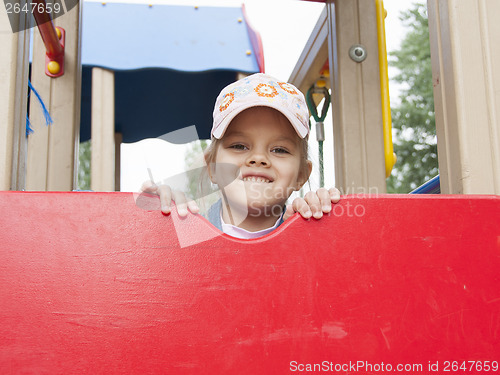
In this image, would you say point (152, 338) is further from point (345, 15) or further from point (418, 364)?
point (345, 15)

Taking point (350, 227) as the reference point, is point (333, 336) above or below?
below

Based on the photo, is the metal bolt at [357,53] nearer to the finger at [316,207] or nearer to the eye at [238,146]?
the eye at [238,146]

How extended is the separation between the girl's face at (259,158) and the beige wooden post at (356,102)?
0.21m

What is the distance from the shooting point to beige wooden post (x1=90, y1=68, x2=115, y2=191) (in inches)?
71.1

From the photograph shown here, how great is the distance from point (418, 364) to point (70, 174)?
95 centimetres

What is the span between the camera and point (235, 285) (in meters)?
0.55

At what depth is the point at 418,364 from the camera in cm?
55

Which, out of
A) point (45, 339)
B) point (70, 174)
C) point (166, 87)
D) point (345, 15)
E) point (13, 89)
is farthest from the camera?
point (166, 87)

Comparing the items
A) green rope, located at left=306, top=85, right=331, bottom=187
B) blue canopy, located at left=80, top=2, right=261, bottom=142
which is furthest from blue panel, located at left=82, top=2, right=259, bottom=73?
green rope, located at left=306, top=85, right=331, bottom=187

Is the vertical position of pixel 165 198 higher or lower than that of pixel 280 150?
lower

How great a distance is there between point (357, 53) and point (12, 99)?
945 millimetres

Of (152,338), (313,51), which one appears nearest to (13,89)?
(152,338)

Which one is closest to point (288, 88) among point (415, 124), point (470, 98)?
point (470, 98)

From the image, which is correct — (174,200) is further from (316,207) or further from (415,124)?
(415,124)
